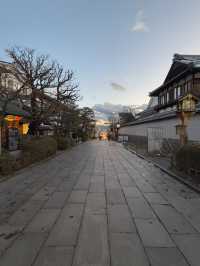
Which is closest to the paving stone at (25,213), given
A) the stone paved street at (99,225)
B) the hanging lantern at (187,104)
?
the stone paved street at (99,225)

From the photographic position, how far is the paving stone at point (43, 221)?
304cm

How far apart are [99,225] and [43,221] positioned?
1.06 m

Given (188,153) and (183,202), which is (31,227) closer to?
(183,202)

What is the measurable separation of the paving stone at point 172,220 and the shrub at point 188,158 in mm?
2234

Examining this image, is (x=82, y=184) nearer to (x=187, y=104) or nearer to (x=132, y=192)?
(x=132, y=192)

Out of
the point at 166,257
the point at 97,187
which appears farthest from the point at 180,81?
the point at 166,257

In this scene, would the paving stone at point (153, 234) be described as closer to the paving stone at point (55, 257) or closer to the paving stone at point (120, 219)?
the paving stone at point (120, 219)

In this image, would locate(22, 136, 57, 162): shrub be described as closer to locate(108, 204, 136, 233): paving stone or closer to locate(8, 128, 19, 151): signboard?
locate(8, 128, 19, 151): signboard

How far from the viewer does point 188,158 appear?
20.0ft

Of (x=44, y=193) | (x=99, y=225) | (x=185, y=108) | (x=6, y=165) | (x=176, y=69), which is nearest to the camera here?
(x=99, y=225)

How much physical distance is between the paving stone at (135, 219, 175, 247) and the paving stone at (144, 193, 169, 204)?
3.38 ft

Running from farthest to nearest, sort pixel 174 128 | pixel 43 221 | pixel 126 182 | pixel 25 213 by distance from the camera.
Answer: pixel 174 128 < pixel 126 182 < pixel 25 213 < pixel 43 221

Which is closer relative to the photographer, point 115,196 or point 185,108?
point 115,196

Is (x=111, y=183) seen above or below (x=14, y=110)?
below
